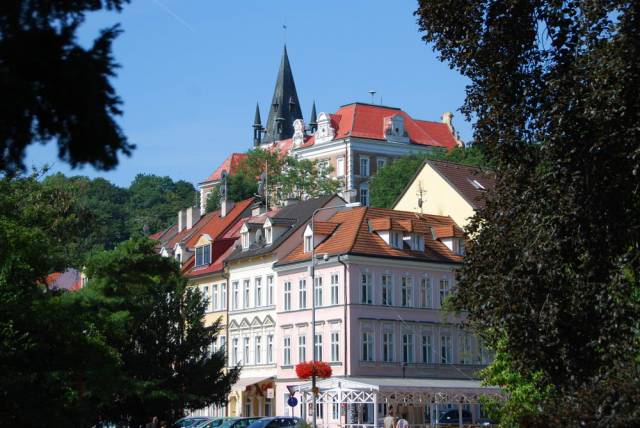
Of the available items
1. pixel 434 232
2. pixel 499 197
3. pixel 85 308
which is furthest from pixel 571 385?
pixel 434 232

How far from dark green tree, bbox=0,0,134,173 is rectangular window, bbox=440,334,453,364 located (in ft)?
182

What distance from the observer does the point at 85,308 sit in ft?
118

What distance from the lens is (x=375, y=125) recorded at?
415ft

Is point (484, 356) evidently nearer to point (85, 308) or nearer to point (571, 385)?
point (85, 308)

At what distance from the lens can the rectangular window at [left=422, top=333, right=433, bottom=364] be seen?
62.9 metres

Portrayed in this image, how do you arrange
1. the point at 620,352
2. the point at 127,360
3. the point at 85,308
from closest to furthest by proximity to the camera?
1. the point at 620,352
2. the point at 85,308
3. the point at 127,360

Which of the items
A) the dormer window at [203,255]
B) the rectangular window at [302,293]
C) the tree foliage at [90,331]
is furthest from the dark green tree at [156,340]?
the dormer window at [203,255]

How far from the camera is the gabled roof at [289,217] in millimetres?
67750

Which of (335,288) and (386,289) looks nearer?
(335,288)

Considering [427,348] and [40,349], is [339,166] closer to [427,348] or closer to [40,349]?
[427,348]

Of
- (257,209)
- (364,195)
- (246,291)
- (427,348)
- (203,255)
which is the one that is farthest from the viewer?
(364,195)

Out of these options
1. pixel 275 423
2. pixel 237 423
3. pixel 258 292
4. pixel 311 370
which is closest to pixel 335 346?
pixel 258 292

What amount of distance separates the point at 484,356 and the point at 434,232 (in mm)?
7261

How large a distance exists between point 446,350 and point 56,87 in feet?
185
